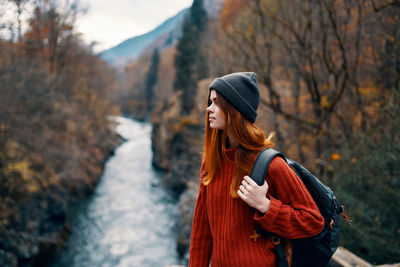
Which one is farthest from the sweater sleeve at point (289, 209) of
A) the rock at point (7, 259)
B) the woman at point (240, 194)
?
the rock at point (7, 259)

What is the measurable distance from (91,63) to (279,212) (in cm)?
2775

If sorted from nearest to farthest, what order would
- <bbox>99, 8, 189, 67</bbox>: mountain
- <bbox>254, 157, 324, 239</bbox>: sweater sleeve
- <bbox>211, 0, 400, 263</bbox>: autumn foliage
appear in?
<bbox>254, 157, 324, 239</bbox>: sweater sleeve < <bbox>211, 0, 400, 263</bbox>: autumn foliage < <bbox>99, 8, 189, 67</bbox>: mountain

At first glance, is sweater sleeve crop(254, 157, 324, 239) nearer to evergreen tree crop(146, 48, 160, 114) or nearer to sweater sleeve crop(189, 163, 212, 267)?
sweater sleeve crop(189, 163, 212, 267)

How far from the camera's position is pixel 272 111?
393 inches

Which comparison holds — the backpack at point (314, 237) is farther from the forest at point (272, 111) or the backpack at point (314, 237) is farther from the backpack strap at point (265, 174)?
the forest at point (272, 111)

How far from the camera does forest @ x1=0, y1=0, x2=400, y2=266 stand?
3.74 m

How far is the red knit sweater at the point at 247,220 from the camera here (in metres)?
1.24

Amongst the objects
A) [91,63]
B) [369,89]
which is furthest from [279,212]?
[91,63]

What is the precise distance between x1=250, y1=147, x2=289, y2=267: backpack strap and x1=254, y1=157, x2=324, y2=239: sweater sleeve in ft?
0.13

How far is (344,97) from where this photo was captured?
7215 millimetres

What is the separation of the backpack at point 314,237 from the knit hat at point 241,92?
0.25 meters

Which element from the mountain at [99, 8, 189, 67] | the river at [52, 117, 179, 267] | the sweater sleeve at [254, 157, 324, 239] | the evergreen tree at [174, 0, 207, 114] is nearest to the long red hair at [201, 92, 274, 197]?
the sweater sleeve at [254, 157, 324, 239]

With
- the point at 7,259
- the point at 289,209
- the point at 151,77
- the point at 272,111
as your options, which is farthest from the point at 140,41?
the point at 151,77

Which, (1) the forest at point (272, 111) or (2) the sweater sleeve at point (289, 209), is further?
(1) the forest at point (272, 111)
